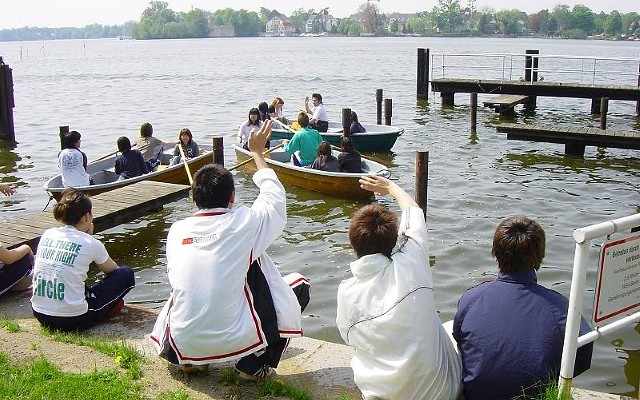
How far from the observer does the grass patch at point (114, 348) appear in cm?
518

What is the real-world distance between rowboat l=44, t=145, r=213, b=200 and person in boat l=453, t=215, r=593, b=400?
32.3ft

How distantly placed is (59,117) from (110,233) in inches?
863

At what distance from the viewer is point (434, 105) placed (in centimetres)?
3189

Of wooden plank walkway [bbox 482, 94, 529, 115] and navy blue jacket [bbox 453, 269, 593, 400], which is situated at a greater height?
navy blue jacket [bbox 453, 269, 593, 400]

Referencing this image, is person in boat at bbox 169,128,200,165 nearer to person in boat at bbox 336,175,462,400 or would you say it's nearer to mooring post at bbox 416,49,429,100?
person in boat at bbox 336,175,462,400

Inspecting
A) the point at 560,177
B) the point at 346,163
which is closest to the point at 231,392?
the point at 346,163

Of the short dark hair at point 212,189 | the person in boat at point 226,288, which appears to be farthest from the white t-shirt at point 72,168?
the short dark hair at point 212,189

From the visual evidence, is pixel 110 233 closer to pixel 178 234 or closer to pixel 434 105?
pixel 178 234

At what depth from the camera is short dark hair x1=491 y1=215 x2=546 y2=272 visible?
165 inches

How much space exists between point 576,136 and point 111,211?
12606mm

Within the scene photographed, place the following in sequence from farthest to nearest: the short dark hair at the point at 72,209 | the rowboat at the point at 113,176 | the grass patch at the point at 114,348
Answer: the rowboat at the point at 113,176, the short dark hair at the point at 72,209, the grass patch at the point at 114,348

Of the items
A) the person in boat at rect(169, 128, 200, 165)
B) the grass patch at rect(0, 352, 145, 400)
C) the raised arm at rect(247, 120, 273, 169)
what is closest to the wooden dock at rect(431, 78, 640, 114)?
the person in boat at rect(169, 128, 200, 165)

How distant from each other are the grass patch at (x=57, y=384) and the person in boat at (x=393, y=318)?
1.53 meters

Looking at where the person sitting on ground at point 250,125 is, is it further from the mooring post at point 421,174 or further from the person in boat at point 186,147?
the mooring post at point 421,174
